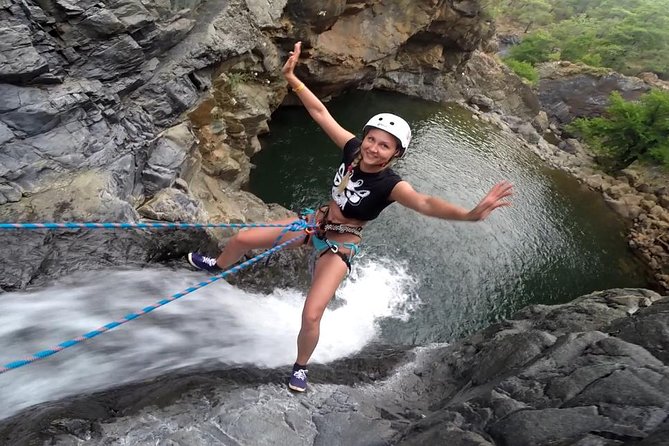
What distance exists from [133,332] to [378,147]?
2.78m

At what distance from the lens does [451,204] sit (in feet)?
10.1

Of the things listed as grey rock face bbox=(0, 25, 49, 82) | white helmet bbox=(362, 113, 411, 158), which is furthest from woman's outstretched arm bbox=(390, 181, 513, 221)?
grey rock face bbox=(0, 25, 49, 82)

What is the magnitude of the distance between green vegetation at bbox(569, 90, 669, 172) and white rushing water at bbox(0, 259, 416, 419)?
2072 cm

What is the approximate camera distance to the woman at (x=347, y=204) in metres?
3.59

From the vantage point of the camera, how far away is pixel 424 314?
810cm

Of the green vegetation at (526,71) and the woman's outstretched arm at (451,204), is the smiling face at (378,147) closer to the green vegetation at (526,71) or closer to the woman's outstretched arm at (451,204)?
the woman's outstretched arm at (451,204)

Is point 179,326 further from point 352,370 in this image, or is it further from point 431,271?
point 431,271

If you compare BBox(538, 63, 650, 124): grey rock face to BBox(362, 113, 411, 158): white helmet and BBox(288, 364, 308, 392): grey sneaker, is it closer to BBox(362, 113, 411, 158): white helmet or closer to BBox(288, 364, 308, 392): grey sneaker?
BBox(362, 113, 411, 158): white helmet

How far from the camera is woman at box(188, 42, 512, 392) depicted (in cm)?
359

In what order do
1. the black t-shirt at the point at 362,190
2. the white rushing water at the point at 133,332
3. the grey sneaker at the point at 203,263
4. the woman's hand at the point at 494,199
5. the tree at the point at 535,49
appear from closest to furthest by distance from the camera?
the woman's hand at the point at 494,199 < the white rushing water at the point at 133,332 < the black t-shirt at the point at 362,190 < the grey sneaker at the point at 203,263 < the tree at the point at 535,49

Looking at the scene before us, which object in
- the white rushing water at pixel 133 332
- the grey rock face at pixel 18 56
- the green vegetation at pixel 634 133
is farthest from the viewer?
the green vegetation at pixel 634 133

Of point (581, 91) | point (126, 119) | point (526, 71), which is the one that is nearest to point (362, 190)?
point (126, 119)

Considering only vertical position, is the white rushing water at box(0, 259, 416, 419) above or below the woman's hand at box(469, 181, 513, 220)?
below

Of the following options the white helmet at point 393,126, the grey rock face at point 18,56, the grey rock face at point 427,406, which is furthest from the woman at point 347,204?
the grey rock face at point 18,56
